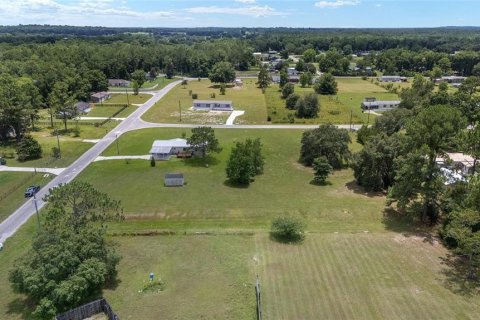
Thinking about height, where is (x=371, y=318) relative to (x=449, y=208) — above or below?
below

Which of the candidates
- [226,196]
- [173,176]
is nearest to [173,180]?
[173,176]

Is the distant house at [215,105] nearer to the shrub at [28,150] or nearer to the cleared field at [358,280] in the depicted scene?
the shrub at [28,150]

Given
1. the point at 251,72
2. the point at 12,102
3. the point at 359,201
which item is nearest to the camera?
the point at 359,201

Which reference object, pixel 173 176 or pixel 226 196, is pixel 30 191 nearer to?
pixel 173 176

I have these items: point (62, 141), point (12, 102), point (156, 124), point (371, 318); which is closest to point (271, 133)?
point (156, 124)

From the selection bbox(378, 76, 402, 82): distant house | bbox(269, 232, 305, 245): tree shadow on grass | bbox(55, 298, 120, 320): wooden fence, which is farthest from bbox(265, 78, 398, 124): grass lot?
bbox(55, 298, 120, 320): wooden fence

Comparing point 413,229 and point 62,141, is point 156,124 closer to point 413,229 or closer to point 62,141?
point 62,141

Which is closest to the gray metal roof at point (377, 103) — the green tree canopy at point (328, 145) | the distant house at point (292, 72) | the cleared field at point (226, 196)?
the cleared field at point (226, 196)

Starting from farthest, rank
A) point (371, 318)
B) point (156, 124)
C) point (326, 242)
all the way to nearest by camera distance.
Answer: point (156, 124) → point (326, 242) → point (371, 318)
